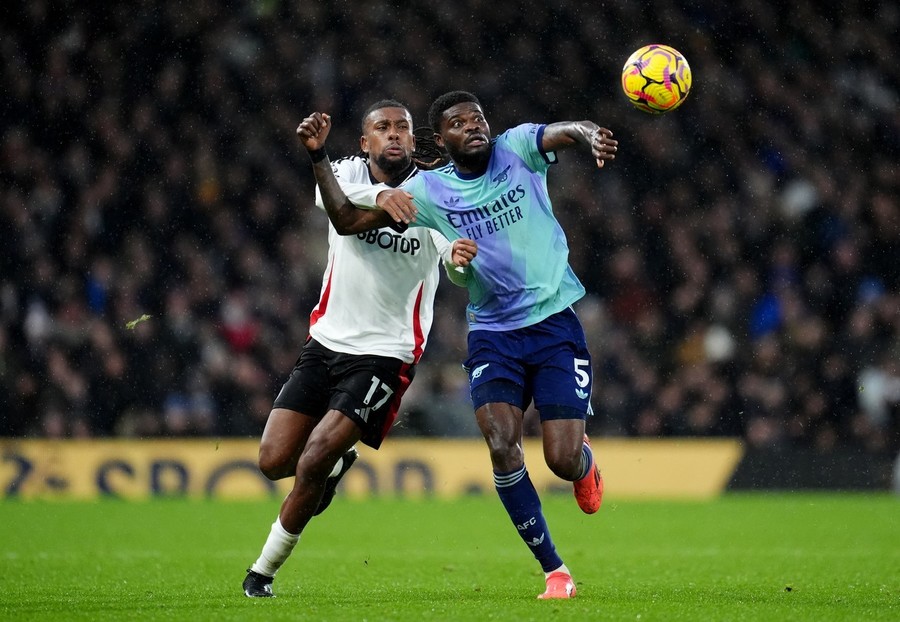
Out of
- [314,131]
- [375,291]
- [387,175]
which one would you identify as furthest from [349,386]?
[314,131]

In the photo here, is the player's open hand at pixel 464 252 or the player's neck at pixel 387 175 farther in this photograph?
the player's neck at pixel 387 175

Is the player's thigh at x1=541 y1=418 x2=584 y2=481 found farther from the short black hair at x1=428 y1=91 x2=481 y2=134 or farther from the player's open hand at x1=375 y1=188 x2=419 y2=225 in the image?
the short black hair at x1=428 y1=91 x2=481 y2=134

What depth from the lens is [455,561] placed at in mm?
9094

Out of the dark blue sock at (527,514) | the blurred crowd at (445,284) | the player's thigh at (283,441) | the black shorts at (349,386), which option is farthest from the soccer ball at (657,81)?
the blurred crowd at (445,284)

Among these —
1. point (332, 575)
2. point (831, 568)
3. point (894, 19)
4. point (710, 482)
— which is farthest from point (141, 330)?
point (894, 19)

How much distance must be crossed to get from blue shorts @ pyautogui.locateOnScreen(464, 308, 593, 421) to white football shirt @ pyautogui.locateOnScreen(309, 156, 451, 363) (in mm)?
485

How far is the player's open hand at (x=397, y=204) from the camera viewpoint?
6.60 metres

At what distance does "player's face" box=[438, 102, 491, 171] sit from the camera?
6781 mm

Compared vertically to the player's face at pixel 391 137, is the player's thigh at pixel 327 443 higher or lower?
lower

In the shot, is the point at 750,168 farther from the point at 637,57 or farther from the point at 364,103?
the point at 637,57

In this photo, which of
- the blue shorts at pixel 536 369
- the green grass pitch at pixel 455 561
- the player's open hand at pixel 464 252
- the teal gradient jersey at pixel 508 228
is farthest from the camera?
the teal gradient jersey at pixel 508 228

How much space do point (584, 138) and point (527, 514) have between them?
192 centimetres

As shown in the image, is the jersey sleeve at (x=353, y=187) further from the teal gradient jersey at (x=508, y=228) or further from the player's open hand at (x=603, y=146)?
the player's open hand at (x=603, y=146)

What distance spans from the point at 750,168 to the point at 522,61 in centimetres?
392
